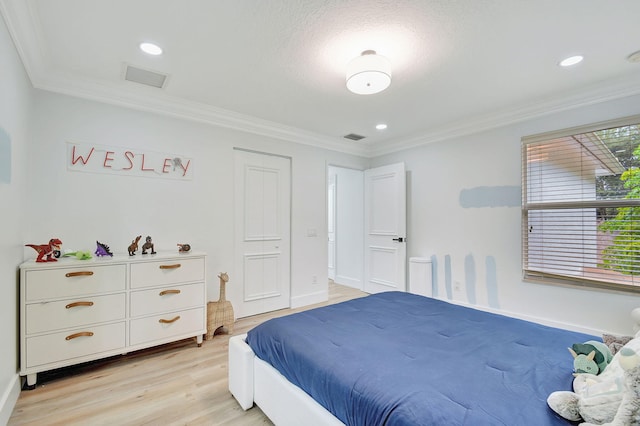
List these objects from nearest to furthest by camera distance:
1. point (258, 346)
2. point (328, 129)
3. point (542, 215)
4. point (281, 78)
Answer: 1. point (258, 346)
2. point (281, 78)
3. point (542, 215)
4. point (328, 129)

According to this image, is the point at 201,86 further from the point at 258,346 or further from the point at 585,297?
the point at 585,297

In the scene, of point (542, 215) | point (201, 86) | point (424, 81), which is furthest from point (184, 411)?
point (542, 215)

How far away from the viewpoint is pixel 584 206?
2.86m

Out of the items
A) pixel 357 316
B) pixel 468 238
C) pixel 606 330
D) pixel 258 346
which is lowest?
pixel 606 330

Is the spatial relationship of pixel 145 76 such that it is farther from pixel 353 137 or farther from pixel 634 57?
pixel 634 57

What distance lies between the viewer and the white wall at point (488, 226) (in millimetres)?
2824

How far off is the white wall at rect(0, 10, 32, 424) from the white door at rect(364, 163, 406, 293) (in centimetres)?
403

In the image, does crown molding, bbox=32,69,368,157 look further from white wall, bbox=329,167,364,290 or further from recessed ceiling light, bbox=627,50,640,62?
recessed ceiling light, bbox=627,50,640,62

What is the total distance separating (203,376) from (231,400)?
45 centimetres

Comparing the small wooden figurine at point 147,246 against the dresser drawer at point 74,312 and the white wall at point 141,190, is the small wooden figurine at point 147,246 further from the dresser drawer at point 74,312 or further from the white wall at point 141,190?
the dresser drawer at point 74,312

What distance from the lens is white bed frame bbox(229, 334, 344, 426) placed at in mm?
1417

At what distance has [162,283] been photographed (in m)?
2.70

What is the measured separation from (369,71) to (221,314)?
2.75 meters

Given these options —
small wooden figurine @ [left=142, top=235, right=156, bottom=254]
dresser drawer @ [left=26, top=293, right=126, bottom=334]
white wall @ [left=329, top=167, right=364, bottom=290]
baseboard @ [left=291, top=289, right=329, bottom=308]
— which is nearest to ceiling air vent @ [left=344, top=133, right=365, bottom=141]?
white wall @ [left=329, top=167, right=364, bottom=290]
